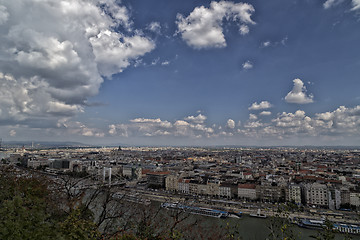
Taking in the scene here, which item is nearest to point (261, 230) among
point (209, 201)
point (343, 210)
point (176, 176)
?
point (209, 201)

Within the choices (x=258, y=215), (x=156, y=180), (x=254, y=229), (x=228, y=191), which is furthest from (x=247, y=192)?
(x=156, y=180)

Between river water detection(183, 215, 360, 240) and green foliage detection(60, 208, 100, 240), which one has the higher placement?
green foliage detection(60, 208, 100, 240)

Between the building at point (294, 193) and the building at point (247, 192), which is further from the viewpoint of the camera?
the building at point (247, 192)

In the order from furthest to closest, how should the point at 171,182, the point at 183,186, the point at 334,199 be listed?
1. the point at 171,182
2. the point at 183,186
3. the point at 334,199

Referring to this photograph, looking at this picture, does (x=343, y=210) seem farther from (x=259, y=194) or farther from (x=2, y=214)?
(x=2, y=214)

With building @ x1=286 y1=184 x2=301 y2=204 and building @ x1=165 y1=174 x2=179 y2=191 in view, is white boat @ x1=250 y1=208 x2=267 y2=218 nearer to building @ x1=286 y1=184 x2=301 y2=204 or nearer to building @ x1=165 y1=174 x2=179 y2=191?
building @ x1=286 y1=184 x2=301 y2=204

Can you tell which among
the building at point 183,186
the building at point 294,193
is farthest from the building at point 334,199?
the building at point 183,186

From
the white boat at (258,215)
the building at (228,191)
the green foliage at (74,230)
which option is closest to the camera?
the green foliage at (74,230)

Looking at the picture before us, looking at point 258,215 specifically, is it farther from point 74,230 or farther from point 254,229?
point 74,230

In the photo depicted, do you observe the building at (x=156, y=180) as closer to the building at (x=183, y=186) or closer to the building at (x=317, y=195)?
the building at (x=183, y=186)

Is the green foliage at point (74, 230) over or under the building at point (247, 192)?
over

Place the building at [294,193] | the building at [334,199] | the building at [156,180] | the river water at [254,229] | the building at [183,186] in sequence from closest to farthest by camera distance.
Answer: the river water at [254,229], the building at [334,199], the building at [294,193], the building at [183,186], the building at [156,180]

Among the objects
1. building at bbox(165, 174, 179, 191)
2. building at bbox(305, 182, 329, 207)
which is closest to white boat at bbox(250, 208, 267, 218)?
building at bbox(305, 182, 329, 207)
